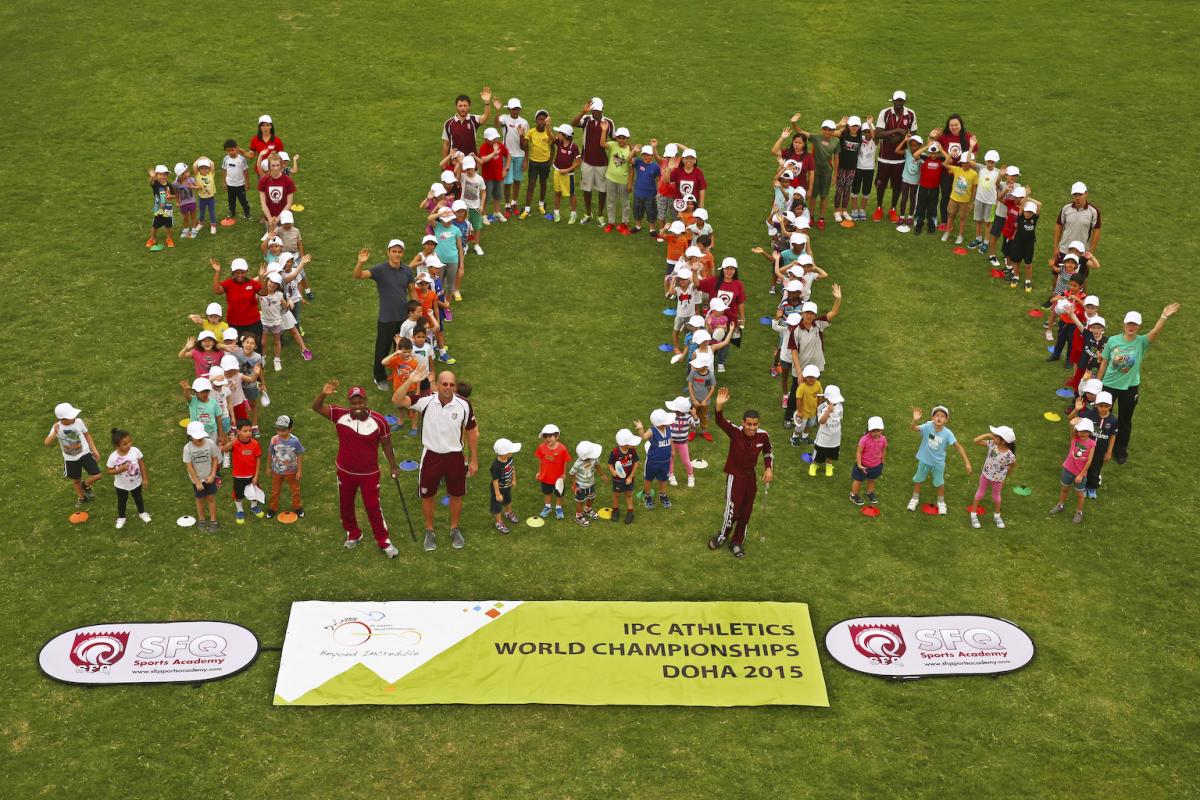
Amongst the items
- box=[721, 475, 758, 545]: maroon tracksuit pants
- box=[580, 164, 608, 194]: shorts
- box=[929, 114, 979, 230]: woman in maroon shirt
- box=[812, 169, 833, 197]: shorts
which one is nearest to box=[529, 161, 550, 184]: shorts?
box=[580, 164, 608, 194]: shorts

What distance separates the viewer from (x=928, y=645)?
16062 mm

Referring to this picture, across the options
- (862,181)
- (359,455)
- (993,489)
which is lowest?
(993,489)

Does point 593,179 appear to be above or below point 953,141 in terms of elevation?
below

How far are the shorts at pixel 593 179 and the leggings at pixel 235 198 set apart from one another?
23.8 ft

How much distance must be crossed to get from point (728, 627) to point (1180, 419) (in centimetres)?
1023

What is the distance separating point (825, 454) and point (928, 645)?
13.7 ft

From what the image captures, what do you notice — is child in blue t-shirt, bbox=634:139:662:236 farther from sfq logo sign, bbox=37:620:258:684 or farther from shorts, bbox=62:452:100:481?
sfq logo sign, bbox=37:620:258:684

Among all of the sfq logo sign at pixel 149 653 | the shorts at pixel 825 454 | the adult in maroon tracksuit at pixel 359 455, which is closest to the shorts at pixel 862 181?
the shorts at pixel 825 454

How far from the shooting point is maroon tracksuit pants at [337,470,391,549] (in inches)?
663

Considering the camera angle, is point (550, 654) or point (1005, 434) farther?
point (1005, 434)

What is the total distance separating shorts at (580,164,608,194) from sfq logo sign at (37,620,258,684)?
1377 centimetres

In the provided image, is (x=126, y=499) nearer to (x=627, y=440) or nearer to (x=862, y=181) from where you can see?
(x=627, y=440)

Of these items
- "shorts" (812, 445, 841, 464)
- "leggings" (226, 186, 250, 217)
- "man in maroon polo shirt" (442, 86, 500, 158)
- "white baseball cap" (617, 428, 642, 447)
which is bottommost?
"shorts" (812, 445, 841, 464)

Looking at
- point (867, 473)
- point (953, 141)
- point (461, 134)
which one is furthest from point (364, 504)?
point (953, 141)
